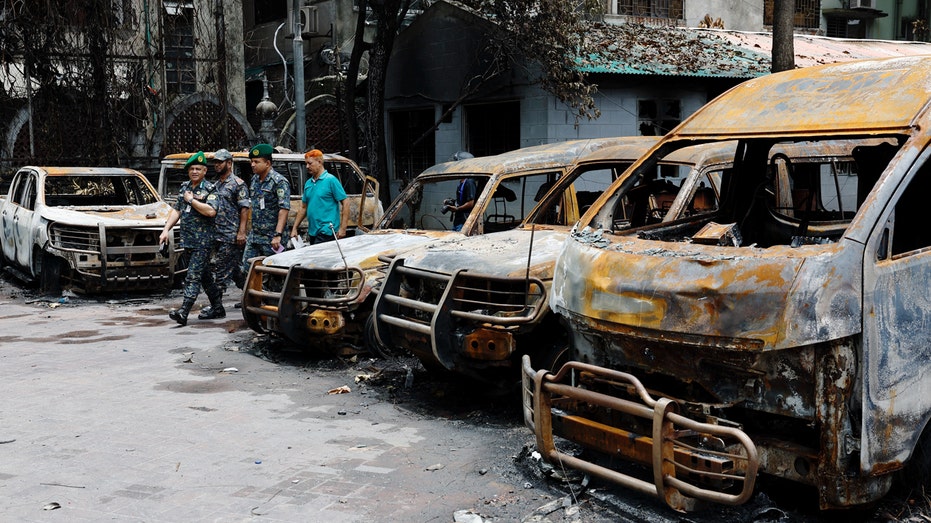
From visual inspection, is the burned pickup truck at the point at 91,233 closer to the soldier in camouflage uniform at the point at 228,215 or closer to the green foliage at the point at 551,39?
the soldier in camouflage uniform at the point at 228,215

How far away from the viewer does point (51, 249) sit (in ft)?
38.4

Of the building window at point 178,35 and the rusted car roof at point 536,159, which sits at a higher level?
the building window at point 178,35

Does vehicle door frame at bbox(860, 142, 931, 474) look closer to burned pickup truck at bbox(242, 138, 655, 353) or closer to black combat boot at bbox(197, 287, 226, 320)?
burned pickup truck at bbox(242, 138, 655, 353)

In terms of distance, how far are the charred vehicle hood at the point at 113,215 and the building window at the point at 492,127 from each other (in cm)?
718

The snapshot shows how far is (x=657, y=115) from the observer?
58.4ft

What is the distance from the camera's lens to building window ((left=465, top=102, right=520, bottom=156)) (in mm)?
17703

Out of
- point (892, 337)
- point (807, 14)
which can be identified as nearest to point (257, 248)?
point (892, 337)

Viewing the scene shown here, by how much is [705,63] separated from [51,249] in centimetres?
1160

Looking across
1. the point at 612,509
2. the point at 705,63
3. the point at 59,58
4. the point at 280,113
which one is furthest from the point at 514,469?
the point at 280,113

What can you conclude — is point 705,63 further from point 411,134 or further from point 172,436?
point 172,436

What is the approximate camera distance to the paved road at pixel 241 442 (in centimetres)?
479

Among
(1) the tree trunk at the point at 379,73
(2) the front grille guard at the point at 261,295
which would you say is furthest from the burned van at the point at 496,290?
(1) the tree trunk at the point at 379,73

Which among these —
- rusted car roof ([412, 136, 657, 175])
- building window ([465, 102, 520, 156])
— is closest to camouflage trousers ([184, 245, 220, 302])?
rusted car roof ([412, 136, 657, 175])

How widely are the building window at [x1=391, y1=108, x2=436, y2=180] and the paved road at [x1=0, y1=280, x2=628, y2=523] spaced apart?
438 inches
